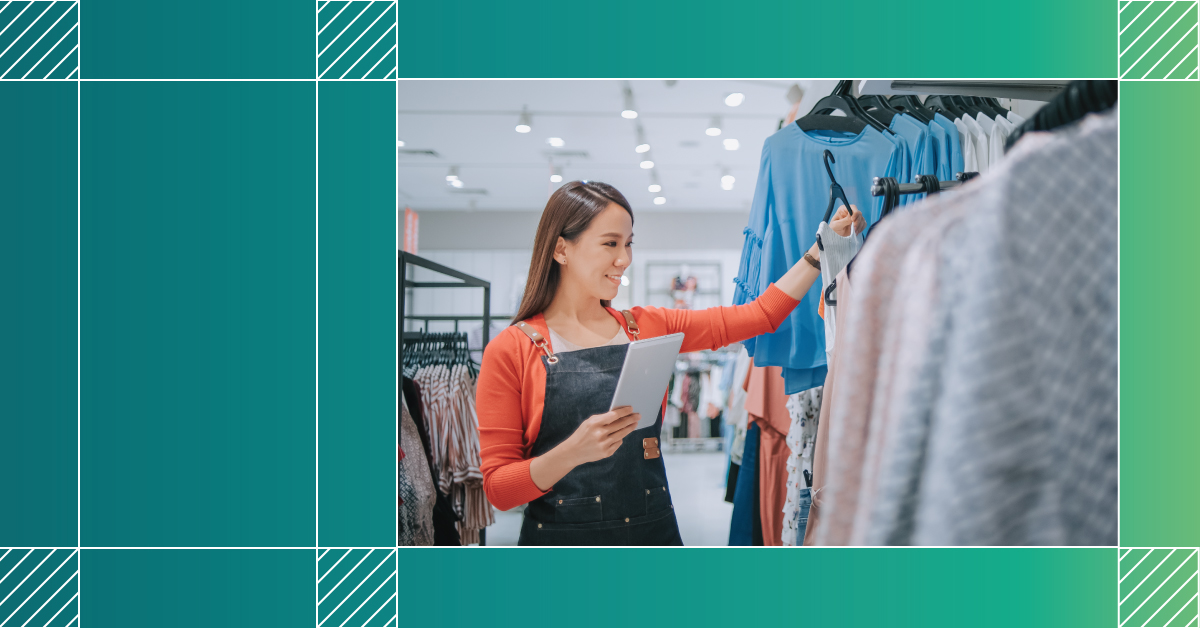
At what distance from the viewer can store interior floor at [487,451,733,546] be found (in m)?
1.54

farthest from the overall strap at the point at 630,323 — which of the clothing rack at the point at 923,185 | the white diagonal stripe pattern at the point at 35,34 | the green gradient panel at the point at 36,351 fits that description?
the white diagonal stripe pattern at the point at 35,34

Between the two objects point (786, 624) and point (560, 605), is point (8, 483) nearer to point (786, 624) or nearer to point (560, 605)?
point (560, 605)

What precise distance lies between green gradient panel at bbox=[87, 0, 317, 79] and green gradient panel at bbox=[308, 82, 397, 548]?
0.28 metres

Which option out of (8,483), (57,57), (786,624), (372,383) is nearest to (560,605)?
(786,624)

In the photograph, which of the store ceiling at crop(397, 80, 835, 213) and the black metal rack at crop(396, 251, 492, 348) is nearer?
the store ceiling at crop(397, 80, 835, 213)

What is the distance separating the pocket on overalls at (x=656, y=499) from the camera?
58.9 inches

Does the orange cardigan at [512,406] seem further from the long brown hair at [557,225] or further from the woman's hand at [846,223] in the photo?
the woman's hand at [846,223]

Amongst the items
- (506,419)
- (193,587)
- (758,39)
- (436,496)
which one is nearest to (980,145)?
(758,39)

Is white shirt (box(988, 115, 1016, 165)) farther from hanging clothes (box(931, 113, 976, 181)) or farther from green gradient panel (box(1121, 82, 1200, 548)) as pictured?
green gradient panel (box(1121, 82, 1200, 548))

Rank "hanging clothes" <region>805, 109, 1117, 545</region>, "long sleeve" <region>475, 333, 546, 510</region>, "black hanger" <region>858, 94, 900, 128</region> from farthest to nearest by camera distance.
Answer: "black hanger" <region>858, 94, 900, 128</region> < "long sleeve" <region>475, 333, 546, 510</region> < "hanging clothes" <region>805, 109, 1117, 545</region>

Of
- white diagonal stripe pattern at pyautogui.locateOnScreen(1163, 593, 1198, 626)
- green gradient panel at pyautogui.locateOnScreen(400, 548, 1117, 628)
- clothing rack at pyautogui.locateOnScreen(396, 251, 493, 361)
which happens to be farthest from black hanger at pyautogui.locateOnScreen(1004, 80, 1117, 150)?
clothing rack at pyautogui.locateOnScreen(396, 251, 493, 361)

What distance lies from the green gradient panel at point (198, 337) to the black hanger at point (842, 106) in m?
1.09

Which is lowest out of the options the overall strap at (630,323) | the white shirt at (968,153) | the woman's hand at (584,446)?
the woman's hand at (584,446)

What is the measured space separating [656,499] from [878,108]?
97 cm
